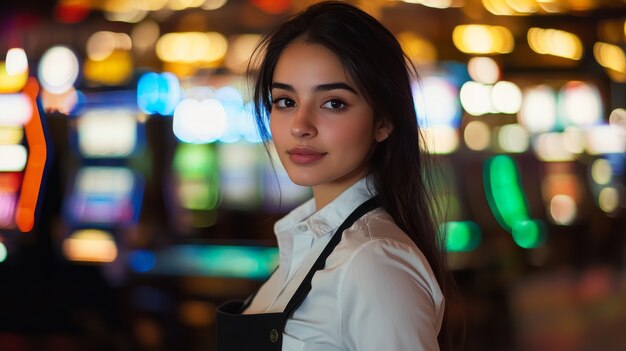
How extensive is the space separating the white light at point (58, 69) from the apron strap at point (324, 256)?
176 inches

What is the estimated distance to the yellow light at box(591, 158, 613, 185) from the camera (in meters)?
6.14

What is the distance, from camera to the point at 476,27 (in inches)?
Answer: 215

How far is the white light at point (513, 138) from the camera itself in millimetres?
5500

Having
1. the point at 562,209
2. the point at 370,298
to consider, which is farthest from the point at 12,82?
the point at 370,298

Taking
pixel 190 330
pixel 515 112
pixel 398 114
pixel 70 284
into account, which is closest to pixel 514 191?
pixel 515 112

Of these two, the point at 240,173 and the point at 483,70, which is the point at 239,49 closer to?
the point at 240,173

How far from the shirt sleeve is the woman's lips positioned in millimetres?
218

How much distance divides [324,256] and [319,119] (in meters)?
0.23

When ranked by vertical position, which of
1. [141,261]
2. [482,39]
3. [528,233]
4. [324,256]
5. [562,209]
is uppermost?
[482,39]

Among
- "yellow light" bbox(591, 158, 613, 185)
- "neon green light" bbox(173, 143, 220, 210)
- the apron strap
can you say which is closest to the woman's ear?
the apron strap

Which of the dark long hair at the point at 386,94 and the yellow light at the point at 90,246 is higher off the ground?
the dark long hair at the point at 386,94

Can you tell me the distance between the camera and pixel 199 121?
17.8 feet

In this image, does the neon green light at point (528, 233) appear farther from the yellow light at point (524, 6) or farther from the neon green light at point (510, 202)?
the yellow light at point (524, 6)

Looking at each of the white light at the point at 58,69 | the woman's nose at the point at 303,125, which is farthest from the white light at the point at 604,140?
the woman's nose at the point at 303,125
